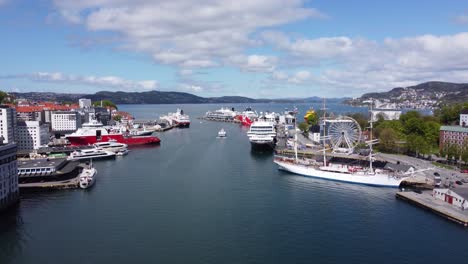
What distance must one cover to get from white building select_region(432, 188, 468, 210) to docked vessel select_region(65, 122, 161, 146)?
3110 centimetres

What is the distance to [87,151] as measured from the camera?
33156 millimetres

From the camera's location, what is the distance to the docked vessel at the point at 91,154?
31641 millimetres

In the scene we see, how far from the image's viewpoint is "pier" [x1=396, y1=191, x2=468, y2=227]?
16375 millimetres

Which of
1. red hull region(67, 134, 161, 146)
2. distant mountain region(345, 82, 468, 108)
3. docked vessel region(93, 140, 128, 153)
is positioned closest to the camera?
docked vessel region(93, 140, 128, 153)

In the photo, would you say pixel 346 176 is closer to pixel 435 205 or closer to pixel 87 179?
pixel 435 205

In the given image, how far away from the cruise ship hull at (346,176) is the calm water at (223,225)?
76 cm

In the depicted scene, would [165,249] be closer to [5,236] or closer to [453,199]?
[5,236]

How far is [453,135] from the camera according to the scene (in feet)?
109

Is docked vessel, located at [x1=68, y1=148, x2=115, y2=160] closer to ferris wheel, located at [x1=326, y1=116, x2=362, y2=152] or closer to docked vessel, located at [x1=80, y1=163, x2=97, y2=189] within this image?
docked vessel, located at [x1=80, y1=163, x2=97, y2=189]

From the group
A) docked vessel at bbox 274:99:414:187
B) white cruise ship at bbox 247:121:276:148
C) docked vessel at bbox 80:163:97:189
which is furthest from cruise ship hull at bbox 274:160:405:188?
docked vessel at bbox 80:163:97:189

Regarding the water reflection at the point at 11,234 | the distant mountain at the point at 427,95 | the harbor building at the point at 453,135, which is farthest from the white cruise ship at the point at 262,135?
the distant mountain at the point at 427,95

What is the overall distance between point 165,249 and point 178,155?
21.5 meters

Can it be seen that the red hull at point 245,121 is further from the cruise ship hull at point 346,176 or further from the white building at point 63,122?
the cruise ship hull at point 346,176

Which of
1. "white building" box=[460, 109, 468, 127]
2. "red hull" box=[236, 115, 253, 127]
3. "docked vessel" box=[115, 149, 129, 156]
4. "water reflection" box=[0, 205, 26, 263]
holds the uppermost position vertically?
"white building" box=[460, 109, 468, 127]
